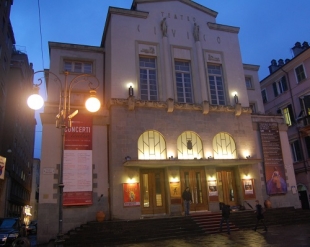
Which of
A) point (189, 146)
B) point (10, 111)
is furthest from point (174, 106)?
point (10, 111)

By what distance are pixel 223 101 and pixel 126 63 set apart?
319 inches

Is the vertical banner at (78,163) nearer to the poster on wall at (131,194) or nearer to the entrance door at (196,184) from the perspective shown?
the poster on wall at (131,194)

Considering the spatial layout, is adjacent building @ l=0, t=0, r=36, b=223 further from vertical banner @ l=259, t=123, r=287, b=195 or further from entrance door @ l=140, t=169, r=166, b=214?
vertical banner @ l=259, t=123, r=287, b=195

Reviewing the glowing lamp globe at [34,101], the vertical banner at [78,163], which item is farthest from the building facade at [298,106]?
the glowing lamp globe at [34,101]

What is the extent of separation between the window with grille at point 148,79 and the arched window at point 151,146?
284 cm

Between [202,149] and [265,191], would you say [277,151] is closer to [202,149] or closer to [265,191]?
[265,191]

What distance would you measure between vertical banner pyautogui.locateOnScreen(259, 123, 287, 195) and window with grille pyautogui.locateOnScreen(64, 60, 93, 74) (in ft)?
46.3

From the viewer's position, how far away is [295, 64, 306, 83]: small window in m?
28.3

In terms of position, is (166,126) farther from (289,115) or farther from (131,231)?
(289,115)

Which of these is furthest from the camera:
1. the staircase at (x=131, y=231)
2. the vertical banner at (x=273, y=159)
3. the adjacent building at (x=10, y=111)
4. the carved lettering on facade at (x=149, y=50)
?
A: the adjacent building at (x=10, y=111)

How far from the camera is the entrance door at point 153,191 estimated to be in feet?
60.8

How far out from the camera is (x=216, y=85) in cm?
2288

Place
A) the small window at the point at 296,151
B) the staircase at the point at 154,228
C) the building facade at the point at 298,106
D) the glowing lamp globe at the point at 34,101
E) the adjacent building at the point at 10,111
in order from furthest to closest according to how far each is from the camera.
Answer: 1. the adjacent building at the point at 10,111
2. the small window at the point at 296,151
3. the building facade at the point at 298,106
4. the staircase at the point at 154,228
5. the glowing lamp globe at the point at 34,101

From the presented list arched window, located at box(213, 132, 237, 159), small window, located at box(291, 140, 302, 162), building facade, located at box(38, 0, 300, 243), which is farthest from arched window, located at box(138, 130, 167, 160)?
small window, located at box(291, 140, 302, 162)
